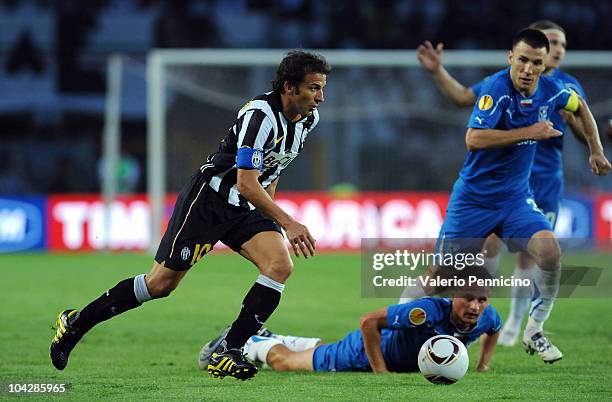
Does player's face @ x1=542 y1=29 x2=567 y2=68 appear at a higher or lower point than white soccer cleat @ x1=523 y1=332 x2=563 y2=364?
higher

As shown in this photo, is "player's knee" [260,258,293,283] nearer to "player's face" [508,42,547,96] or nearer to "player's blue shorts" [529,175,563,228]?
"player's face" [508,42,547,96]

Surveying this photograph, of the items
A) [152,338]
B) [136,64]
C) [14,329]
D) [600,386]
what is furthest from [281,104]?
[136,64]

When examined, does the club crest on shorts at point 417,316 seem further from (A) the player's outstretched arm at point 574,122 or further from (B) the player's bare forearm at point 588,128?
(A) the player's outstretched arm at point 574,122

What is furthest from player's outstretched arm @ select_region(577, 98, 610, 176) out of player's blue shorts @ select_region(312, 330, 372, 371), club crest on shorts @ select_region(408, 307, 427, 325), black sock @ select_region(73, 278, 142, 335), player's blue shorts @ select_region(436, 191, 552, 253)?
black sock @ select_region(73, 278, 142, 335)

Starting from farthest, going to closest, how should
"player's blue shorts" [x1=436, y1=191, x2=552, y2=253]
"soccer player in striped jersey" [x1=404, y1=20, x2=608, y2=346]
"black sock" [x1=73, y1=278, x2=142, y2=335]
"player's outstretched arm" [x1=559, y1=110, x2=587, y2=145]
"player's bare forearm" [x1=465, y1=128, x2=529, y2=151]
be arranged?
"soccer player in striped jersey" [x1=404, y1=20, x2=608, y2=346], "player's outstretched arm" [x1=559, y1=110, x2=587, y2=145], "player's blue shorts" [x1=436, y1=191, x2=552, y2=253], "player's bare forearm" [x1=465, y1=128, x2=529, y2=151], "black sock" [x1=73, y1=278, x2=142, y2=335]

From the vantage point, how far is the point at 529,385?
5.96 meters

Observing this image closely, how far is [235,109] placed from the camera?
1803cm

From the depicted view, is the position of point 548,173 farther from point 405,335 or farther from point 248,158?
point 248,158

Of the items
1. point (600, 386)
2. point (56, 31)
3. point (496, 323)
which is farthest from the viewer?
point (56, 31)

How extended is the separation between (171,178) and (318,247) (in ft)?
8.94

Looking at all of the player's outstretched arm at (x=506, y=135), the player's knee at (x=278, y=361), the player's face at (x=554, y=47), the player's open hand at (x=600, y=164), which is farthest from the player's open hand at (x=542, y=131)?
the player's knee at (x=278, y=361)

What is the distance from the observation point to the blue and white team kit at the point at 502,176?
22.6ft

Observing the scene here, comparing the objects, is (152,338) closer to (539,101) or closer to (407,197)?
(539,101)

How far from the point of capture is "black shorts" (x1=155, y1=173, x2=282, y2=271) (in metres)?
6.06
